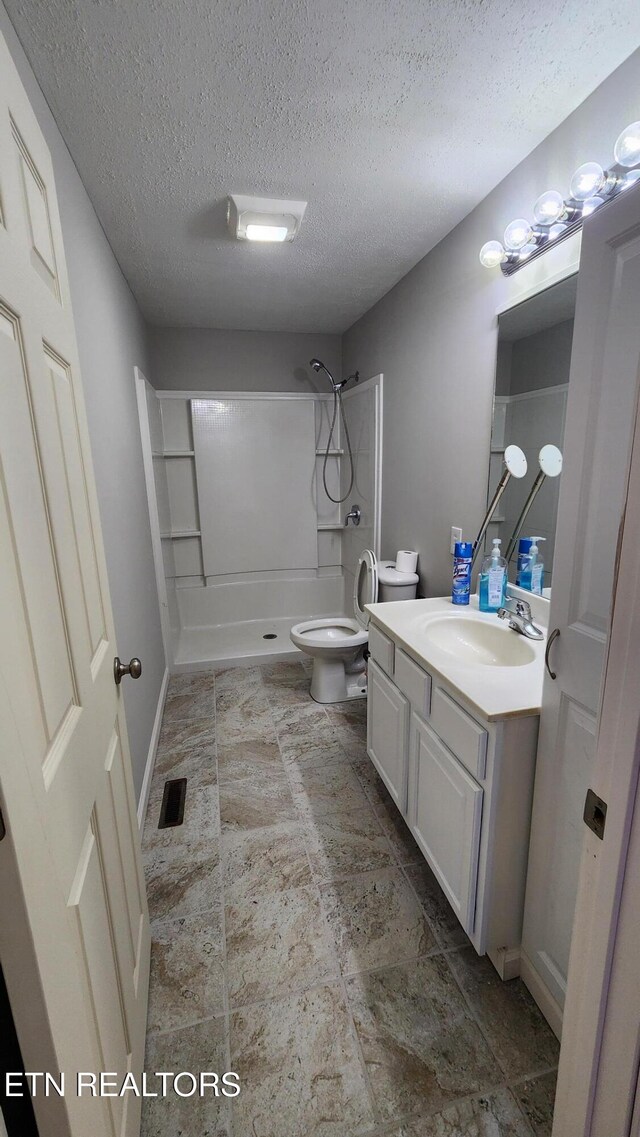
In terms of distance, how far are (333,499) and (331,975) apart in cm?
306

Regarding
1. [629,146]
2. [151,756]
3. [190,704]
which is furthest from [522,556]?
[190,704]

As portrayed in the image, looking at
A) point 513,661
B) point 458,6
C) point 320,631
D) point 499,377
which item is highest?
point 458,6

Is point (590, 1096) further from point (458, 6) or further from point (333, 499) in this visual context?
point (333, 499)

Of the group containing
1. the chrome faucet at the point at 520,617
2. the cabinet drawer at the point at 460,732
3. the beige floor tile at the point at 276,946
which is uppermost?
the chrome faucet at the point at 520,617

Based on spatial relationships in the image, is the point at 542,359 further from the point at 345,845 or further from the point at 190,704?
the point at 190,704

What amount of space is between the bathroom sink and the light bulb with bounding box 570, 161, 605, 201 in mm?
1258

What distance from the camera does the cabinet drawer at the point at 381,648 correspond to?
1.74m

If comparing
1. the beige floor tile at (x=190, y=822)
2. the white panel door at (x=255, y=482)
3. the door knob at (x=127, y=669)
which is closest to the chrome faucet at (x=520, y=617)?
the door knob at (x=127, y=669)

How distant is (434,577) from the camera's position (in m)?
2.35

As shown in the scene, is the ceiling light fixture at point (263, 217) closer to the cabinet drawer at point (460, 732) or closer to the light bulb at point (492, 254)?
the light bulb at point (492, 254)

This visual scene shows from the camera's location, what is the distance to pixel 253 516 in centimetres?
376

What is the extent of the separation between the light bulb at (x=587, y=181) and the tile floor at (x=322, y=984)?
2.15 meters

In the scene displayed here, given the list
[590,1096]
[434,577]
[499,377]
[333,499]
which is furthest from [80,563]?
[333,499]

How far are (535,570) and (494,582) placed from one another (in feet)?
0.51
